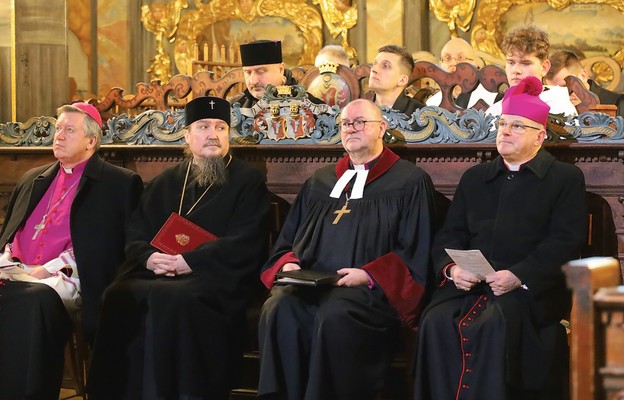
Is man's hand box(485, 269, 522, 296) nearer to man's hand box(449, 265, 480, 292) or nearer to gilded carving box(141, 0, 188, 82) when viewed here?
man's hand box(449, 265, 480, 292)

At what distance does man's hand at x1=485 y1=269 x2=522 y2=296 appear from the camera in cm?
496

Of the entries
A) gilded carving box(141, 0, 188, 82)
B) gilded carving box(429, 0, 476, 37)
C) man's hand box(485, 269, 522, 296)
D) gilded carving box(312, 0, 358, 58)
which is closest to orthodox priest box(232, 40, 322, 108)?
man's hand box(485, 269, 522, 296)

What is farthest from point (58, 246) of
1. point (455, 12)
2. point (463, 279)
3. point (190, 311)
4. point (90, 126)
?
point (455, 12)

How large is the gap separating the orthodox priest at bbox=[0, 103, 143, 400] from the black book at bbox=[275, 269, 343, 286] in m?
1.23

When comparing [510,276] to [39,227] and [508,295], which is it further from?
[39,227]

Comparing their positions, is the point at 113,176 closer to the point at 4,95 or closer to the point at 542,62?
the point at 542,62

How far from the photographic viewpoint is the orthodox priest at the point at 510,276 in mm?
4859

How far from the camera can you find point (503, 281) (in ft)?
16.3

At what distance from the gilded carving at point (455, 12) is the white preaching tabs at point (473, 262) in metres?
7.21

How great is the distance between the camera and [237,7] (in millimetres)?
13070

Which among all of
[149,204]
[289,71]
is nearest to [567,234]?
[149,204]

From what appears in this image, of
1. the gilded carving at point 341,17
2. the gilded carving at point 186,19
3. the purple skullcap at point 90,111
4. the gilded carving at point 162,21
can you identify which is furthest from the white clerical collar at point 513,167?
the gilded carving at point 162,21

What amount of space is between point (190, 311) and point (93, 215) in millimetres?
1057

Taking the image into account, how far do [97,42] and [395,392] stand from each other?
28.6 ft
